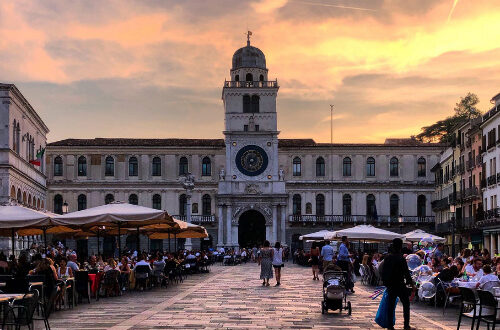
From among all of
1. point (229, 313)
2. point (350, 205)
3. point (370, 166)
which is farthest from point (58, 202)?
point (229, 313)

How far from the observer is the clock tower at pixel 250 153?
84000 millimetres

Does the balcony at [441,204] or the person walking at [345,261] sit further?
the balcony at [441,204]

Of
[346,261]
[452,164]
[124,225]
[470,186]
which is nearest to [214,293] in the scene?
[346,261]

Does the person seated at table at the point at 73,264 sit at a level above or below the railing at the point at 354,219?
below

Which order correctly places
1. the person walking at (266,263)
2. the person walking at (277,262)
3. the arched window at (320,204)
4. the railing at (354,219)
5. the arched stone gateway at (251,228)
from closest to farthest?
the person walking at (266,263), the person walking at (277,262), the arched stone gateway at (251,228), the railing at (354,219), the arched window at (320,204)

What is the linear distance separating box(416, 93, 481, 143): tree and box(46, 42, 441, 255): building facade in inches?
336

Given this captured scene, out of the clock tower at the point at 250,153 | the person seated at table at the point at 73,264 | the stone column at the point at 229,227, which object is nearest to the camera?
the person seated at table at the point at 73,264

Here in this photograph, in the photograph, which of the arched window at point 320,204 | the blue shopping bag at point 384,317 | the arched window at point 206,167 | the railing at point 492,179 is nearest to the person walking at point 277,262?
the blue shopping bag at point 384,317

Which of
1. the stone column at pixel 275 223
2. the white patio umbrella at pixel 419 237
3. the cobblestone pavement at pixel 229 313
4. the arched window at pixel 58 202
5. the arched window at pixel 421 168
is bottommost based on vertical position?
the cobblestone pavement at pixel 229 313

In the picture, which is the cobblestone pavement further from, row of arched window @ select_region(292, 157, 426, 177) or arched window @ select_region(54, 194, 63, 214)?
arched window @ select_region(54, 194, 63, 214)

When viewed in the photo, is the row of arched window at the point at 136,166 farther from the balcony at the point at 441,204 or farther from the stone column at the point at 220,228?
the balcony at the point at 441,204

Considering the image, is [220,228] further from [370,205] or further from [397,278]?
[397,278]

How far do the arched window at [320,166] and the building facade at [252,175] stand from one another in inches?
4.1

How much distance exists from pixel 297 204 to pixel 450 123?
2285 centimetres
